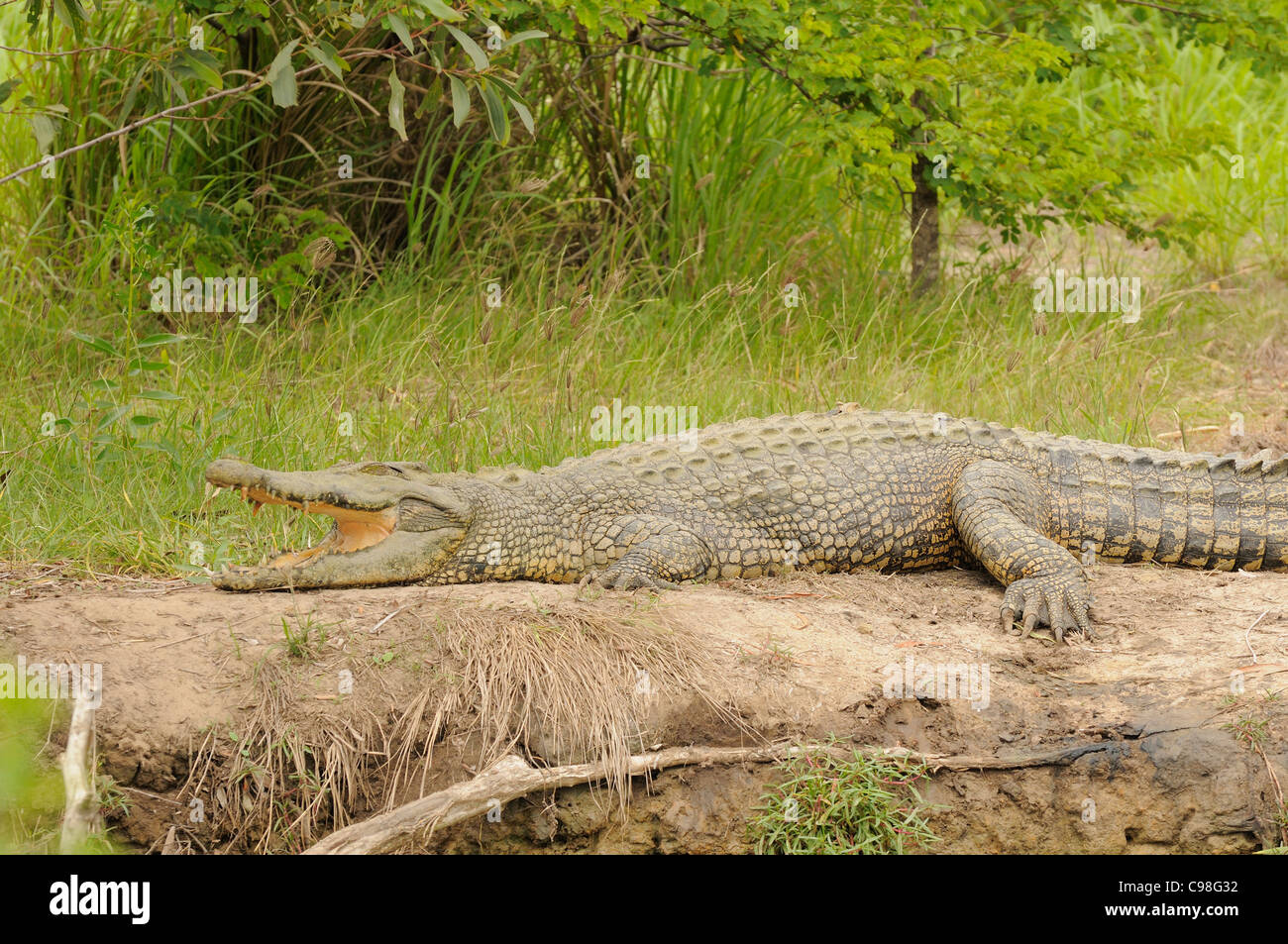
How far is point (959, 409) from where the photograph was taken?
698cm

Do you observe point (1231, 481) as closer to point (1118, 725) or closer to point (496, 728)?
point (1118, 725)

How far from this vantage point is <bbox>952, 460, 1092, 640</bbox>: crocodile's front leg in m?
4.73

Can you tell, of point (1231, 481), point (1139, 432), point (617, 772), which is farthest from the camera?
point (1139, 432)

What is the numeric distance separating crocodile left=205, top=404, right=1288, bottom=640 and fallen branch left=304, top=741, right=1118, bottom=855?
2.90 ft

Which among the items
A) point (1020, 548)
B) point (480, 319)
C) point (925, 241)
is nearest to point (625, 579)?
point (1020, 548)

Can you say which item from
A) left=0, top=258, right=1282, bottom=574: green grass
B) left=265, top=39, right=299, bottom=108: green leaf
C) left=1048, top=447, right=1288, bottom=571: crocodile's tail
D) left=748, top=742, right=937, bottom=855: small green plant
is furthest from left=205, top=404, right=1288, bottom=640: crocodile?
left=265, top=39, right=299, bottom=108: green leaf

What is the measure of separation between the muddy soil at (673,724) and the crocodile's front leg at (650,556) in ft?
1.14

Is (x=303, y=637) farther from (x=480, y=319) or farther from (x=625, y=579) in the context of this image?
(x=480, y=319)

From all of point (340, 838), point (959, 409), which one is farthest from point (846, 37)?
point (340, 838)

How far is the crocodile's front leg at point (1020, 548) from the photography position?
4727 millimetres

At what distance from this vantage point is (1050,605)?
473 centimetres

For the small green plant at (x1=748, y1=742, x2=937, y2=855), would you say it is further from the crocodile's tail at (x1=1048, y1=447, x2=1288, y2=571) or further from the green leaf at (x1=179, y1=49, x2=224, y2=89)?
the green leaf at (x1=179, y1=49, x2=224, y2=89)

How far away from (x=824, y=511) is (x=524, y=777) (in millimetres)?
2041

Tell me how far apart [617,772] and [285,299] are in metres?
4.19
